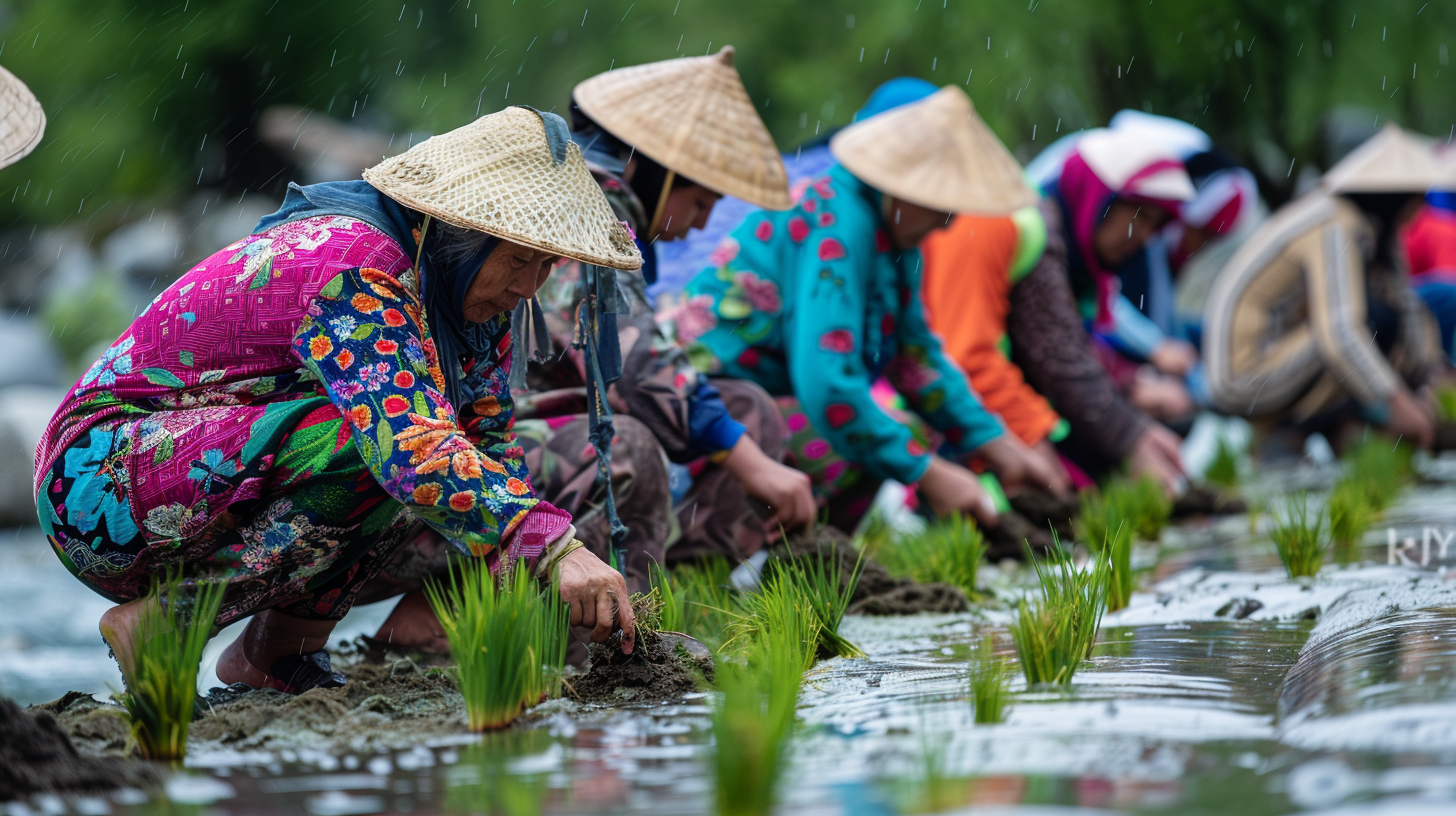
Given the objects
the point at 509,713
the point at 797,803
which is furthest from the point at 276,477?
the point at 797,803

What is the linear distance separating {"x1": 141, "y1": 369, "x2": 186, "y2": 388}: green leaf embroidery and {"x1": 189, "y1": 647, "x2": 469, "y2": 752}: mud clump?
569 mm

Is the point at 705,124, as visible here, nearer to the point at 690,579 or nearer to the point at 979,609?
the point at 690,579

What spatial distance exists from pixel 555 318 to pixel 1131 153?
142 inches

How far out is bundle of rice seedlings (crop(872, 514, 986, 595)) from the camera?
3826mm

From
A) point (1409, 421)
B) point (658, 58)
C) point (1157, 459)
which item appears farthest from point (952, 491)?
point (658, 58)

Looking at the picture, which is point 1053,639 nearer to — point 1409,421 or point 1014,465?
point 1014,465

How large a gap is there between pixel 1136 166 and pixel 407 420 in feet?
15.0

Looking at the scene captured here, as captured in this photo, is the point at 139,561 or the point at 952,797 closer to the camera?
the point at 952,797

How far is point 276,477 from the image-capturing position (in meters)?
2.54

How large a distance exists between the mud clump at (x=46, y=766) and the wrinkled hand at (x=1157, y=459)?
4.92m

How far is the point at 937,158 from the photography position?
438 centimetres

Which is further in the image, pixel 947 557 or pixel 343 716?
pixel 947 557

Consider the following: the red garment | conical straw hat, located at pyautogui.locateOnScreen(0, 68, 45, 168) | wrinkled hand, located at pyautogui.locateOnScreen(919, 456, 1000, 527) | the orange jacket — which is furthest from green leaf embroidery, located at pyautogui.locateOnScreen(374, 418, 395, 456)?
the red garment

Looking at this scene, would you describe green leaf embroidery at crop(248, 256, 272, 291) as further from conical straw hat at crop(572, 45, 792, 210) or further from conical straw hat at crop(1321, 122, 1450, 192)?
conical straw hat at crop(1321, 122, 1450, 192)
